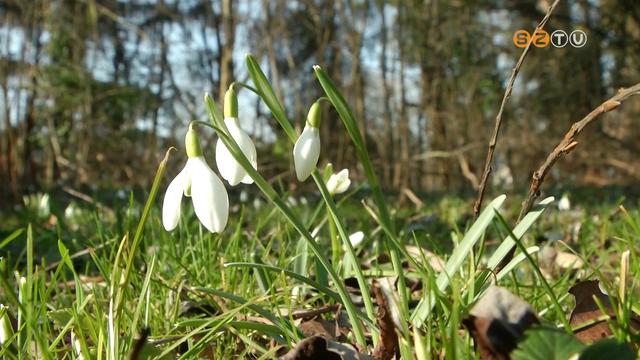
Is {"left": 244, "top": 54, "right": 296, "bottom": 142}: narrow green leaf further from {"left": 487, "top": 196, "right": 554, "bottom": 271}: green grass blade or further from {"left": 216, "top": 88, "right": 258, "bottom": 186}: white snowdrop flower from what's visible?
{"left": 487, "top": 196, "right": 554, "bottom": 271}: green grass blade

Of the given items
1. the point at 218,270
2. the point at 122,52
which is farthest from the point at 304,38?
the point at 218,270

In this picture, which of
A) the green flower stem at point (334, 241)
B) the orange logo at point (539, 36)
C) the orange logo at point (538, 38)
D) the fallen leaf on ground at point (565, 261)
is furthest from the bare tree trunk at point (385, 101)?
the green flower stem at point (334, 241)

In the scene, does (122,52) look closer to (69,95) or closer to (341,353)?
(69,95)

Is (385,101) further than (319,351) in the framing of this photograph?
Yes

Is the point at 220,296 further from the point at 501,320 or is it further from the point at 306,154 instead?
the point at 501,320

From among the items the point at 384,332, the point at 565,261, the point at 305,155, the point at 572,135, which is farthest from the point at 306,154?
the point at 565,261
